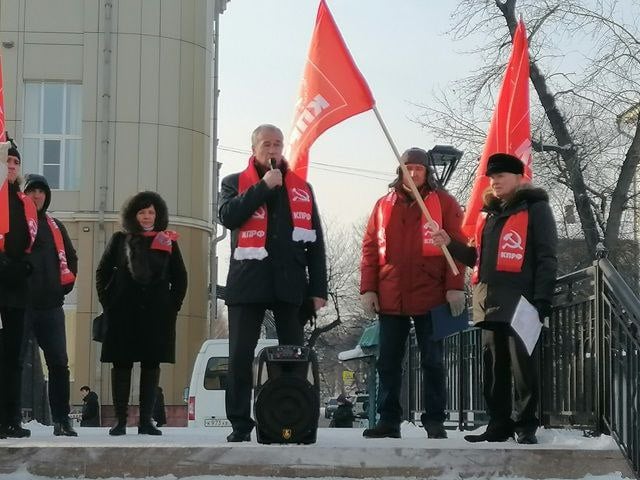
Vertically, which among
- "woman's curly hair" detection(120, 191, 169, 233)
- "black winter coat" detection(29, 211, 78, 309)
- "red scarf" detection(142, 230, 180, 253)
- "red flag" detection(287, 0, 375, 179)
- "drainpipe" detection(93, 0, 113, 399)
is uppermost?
"drainpipe" detection(93, 0, 113, 399)

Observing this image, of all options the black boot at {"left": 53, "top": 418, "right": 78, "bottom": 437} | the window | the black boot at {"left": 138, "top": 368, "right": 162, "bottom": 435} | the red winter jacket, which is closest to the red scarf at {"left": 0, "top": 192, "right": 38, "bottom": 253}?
the black boot at {"left": 138, "top": 368, "right": 162, "bottom": 435}

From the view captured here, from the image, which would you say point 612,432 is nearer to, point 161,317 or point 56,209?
point 161,317

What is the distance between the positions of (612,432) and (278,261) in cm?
229

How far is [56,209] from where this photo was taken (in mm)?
31062

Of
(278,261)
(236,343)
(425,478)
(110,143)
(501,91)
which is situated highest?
(110,143)

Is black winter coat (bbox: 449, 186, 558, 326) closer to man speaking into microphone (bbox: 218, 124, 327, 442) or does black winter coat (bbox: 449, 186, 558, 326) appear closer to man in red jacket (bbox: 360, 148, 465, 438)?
man in red jacket (bbox: 360, 148, 465, 438)

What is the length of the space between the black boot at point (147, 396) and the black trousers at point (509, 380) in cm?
253

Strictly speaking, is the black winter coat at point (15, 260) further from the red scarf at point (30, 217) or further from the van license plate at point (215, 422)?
the van license plate at point (215, 422)

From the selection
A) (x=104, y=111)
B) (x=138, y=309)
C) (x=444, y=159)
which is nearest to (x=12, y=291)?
(x=138, y=309)

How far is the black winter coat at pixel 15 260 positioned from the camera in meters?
7.66

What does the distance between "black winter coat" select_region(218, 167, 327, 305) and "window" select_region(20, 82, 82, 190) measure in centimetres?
2488

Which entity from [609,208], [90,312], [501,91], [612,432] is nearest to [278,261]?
[612,432]

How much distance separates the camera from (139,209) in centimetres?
875

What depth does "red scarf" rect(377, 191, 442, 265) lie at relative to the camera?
26.2ft
